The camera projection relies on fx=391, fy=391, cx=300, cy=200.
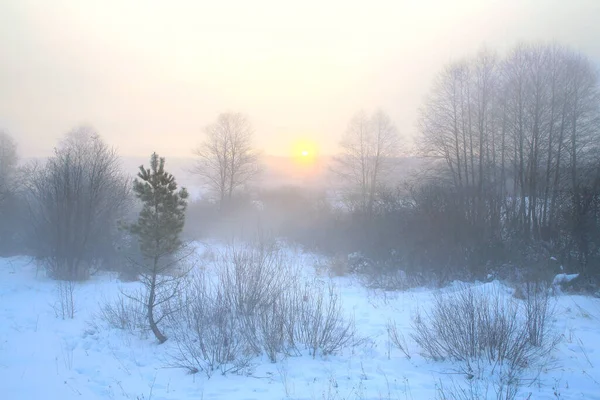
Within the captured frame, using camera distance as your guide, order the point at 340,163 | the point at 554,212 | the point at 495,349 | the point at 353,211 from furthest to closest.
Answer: the point at 340,163
the point at 353,211
the point at 554,212
the point at 495,349

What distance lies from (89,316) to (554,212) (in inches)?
828

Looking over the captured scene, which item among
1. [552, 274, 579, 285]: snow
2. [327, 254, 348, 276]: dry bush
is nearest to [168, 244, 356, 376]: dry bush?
[552, 274, 579, 285]: snow

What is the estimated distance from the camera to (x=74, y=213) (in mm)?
18828

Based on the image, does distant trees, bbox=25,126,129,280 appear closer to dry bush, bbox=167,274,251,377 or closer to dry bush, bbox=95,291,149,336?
dry bush, bbox=95,291,149,336

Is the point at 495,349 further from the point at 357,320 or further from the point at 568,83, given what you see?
the point at 568,83

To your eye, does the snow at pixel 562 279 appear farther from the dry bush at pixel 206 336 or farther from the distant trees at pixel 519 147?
the dry bush at pixel 206 336

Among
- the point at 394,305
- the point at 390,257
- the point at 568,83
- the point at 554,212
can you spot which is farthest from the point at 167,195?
the point at 568,83

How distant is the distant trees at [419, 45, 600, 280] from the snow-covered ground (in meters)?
10.3

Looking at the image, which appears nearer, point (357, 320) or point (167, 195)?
point (167, 195)

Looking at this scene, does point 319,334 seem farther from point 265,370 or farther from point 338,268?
point 338,268

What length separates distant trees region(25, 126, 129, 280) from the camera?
720 inches

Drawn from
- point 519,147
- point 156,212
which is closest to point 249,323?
point 156,212

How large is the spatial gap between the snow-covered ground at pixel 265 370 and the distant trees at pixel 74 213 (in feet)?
27.8

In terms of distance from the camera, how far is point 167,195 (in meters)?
8.75
